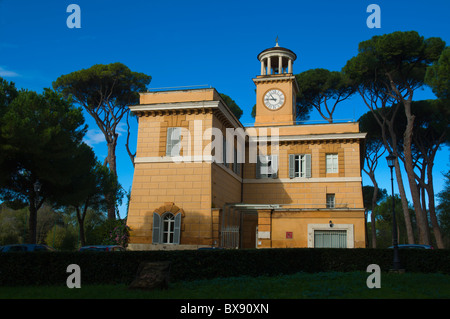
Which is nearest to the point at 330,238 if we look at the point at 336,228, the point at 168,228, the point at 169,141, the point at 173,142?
the point at 336,228

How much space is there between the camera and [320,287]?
10281mm

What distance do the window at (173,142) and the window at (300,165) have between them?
889 cm

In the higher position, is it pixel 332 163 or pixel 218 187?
pixel 332 163

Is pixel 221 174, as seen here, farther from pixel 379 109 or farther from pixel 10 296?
pixel 379 109

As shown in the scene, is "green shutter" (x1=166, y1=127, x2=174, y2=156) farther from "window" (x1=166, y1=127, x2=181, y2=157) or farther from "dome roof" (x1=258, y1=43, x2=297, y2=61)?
"dome roof" (x1=258, y1=43, x2=297, y2=61)

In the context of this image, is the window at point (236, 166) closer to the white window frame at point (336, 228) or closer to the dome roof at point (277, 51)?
the white window frame at point (336, 228)

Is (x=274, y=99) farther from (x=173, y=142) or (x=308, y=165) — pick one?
(x=173, y=142)

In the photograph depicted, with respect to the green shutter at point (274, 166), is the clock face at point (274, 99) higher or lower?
higher

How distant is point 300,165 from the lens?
1048 inches

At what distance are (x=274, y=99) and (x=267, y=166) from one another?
7.04 metres

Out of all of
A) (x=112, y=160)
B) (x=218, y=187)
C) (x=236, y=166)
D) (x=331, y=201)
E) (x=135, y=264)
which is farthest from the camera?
(x=112, y=160)

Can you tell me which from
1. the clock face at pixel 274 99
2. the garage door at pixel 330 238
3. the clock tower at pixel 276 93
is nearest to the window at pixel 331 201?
the garage door at pixel 330 238

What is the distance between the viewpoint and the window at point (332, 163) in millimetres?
25984
